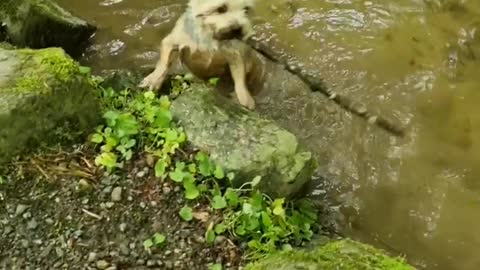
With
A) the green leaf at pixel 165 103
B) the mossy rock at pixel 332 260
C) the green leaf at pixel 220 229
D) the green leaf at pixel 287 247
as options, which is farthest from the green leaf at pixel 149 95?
the mossy rock at pixel 332 260

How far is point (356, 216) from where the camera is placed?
4.85 metres

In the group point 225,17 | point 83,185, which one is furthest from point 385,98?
point 83,185

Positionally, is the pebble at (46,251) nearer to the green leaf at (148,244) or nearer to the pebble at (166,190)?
the green leaf at (148,244)

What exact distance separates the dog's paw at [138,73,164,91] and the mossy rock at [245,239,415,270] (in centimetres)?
163

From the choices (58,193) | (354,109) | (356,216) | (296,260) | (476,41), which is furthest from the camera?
(476,41)

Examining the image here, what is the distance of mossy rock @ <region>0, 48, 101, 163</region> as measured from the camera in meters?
4.12

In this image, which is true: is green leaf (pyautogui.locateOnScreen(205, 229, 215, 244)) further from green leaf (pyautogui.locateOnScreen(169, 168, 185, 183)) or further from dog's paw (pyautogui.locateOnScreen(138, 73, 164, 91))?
dog's paw (pyautogui.locateOnScreen(138, 73, 164, 91))

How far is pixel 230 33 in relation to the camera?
16.0ft

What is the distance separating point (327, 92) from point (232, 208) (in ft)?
4.01

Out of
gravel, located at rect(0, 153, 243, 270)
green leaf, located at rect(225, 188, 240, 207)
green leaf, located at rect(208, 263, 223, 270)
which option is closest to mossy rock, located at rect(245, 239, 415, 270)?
green leaf, located at rect(208, 263, 223, 270)

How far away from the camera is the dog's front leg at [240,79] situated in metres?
5.18

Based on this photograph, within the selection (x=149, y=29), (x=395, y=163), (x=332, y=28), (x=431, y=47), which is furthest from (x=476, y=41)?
(x=149, y=29)

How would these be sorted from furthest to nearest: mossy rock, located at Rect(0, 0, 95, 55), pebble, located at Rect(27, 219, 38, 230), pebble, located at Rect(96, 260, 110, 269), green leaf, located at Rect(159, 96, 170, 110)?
mossy rock, located at Rect(0, 0, 95, 55), green leaf, located at Rect(159, 96, 170, 110), pebble, located at Rect(27, 219, 38, 230), pebble, located at Rect(96, 260, 110, 269)

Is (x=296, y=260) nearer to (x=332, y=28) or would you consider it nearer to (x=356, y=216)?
(x=356, y=216)
